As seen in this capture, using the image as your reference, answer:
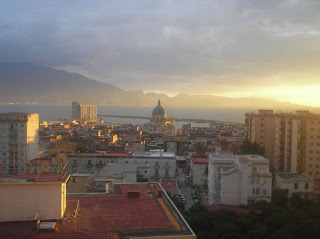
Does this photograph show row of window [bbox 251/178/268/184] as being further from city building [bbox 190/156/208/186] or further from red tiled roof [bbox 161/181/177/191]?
city building [bbox 190/156/208/186]

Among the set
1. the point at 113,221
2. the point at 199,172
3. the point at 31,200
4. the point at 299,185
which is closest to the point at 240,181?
the point at 299,185

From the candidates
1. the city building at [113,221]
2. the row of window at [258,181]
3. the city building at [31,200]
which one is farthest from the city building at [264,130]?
the city building at [31,200]

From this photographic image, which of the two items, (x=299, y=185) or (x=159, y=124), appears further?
(x=159, y=124)

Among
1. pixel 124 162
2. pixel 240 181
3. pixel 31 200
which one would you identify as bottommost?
pixel 124 162

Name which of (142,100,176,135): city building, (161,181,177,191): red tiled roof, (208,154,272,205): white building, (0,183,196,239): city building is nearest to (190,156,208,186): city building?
(161,181,177,191): red tiled roof

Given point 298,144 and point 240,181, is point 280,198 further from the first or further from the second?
point 298,144

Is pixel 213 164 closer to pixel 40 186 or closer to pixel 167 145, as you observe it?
pixel 40 186

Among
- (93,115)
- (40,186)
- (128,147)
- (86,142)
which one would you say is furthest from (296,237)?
(93,115)
